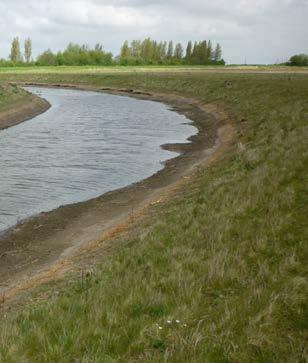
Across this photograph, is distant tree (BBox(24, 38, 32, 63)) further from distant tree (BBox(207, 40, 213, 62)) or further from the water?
the water

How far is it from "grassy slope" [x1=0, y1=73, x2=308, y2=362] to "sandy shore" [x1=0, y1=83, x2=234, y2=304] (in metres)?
1.37

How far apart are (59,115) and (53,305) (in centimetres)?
4360

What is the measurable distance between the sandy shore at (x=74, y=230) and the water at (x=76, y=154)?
0.93 meters

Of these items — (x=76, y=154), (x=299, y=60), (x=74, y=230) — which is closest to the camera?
(x=74, y=230)

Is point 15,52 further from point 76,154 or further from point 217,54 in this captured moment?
point 76,154

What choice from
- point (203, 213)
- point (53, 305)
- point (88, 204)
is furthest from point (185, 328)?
point (88, 204)

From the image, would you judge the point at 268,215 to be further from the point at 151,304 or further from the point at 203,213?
the point at 151,304

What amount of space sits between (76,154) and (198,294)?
21.6 metres

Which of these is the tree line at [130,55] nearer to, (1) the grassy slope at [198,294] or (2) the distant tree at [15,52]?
(2) the distant tree at [15,52]

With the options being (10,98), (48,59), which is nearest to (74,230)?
(10,98)

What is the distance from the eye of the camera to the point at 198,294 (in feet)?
27.1

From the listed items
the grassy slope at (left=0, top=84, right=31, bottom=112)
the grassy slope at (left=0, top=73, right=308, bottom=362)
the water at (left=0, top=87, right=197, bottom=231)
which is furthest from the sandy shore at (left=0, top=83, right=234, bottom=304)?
the grassy slope at (left=0, top=84, right=31, bottom=112)

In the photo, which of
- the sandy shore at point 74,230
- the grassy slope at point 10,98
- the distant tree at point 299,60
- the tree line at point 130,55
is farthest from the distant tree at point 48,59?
→ the sandy shore at point 74,230

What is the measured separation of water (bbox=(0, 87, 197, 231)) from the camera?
19.5 metres
